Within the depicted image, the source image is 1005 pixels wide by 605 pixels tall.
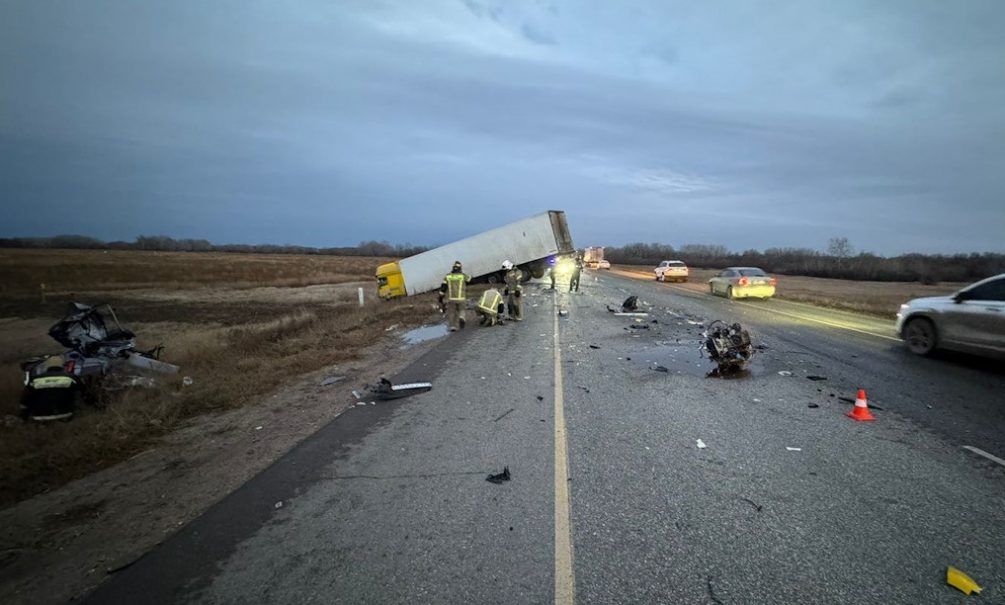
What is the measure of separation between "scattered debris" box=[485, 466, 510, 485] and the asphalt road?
64 mm

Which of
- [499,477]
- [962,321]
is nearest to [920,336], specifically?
[962,321]

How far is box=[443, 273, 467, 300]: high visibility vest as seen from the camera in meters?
12.8

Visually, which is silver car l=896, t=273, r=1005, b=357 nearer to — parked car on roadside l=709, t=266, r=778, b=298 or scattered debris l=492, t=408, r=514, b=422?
scattered debris l=492, t=408, r=514, b=422

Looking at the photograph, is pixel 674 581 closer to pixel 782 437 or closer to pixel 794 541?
pixel 794 541

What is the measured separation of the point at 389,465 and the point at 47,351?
16.1m

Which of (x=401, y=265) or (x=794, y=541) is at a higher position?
(x=401, y=265)

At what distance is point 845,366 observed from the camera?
8.48m

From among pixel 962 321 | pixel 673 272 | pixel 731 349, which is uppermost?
pixel 673 272

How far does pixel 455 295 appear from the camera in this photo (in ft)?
42.7

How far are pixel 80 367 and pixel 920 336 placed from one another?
1546 centimetres

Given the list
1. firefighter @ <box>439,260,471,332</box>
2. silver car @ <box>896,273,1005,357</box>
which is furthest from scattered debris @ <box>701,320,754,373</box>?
firefighter @ <box>439,260,471,332</box>

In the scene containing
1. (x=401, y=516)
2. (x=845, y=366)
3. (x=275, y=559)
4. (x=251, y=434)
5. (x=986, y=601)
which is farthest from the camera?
(x=845, y=366)

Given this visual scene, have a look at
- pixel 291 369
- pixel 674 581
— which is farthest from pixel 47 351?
pixel 674 581

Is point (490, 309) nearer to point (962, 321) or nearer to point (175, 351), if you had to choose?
point (175, 351)
